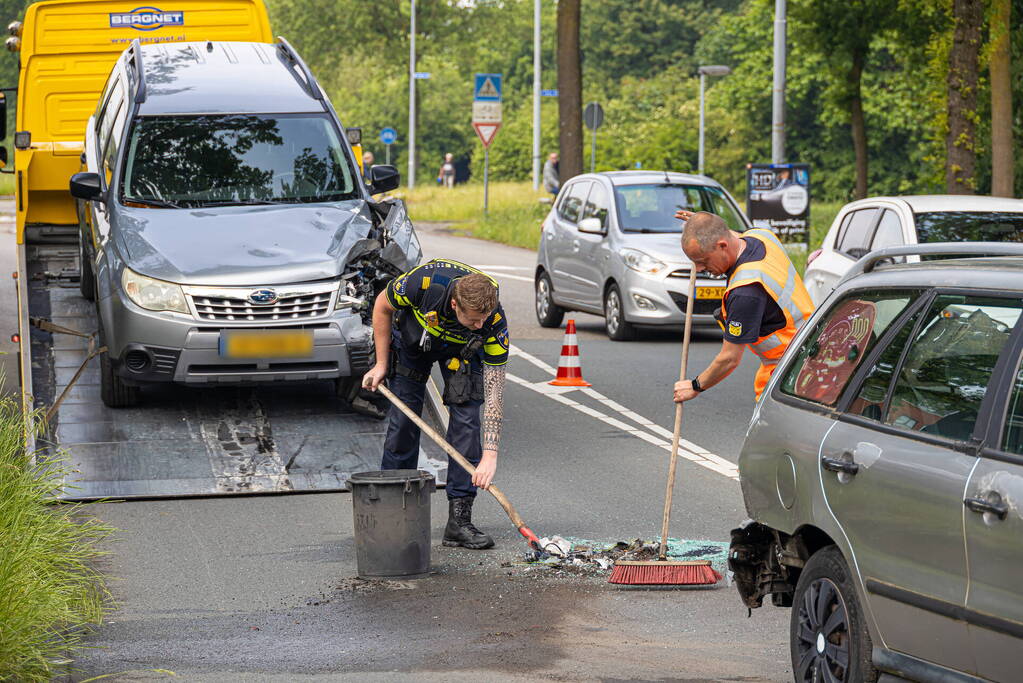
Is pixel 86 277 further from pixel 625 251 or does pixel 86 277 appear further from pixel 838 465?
pixel 838 465

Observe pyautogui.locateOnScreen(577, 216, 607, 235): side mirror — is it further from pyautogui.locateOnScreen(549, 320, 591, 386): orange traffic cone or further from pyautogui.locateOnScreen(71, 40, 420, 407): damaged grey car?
pyautogui.locateOnScreen(71, 40, 420, 407): damaged grey car

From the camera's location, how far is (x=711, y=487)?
9867 millimetres

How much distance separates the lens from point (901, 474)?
484cm

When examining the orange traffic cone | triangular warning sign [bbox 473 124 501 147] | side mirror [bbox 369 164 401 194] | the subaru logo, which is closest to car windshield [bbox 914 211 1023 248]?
the orange traffic cone

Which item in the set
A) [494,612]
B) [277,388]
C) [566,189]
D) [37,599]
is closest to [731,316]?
[494,612]

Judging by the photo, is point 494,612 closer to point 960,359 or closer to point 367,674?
point 367,674

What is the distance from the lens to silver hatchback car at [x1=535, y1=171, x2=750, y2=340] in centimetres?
1684

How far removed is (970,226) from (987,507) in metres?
8.22

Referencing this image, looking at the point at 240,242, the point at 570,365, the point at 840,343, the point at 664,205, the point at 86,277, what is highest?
the point at 840,343

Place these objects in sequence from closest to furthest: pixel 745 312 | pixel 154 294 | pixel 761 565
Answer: pixel 761 565 < pixel 745 312 < pixel 154 294

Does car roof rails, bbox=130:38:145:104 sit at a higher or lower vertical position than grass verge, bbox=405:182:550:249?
higher

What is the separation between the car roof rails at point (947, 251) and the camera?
5078 mm

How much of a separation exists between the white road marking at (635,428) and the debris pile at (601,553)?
1.29 m

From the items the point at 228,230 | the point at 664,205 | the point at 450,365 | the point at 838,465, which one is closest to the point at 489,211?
the point at 664,205
